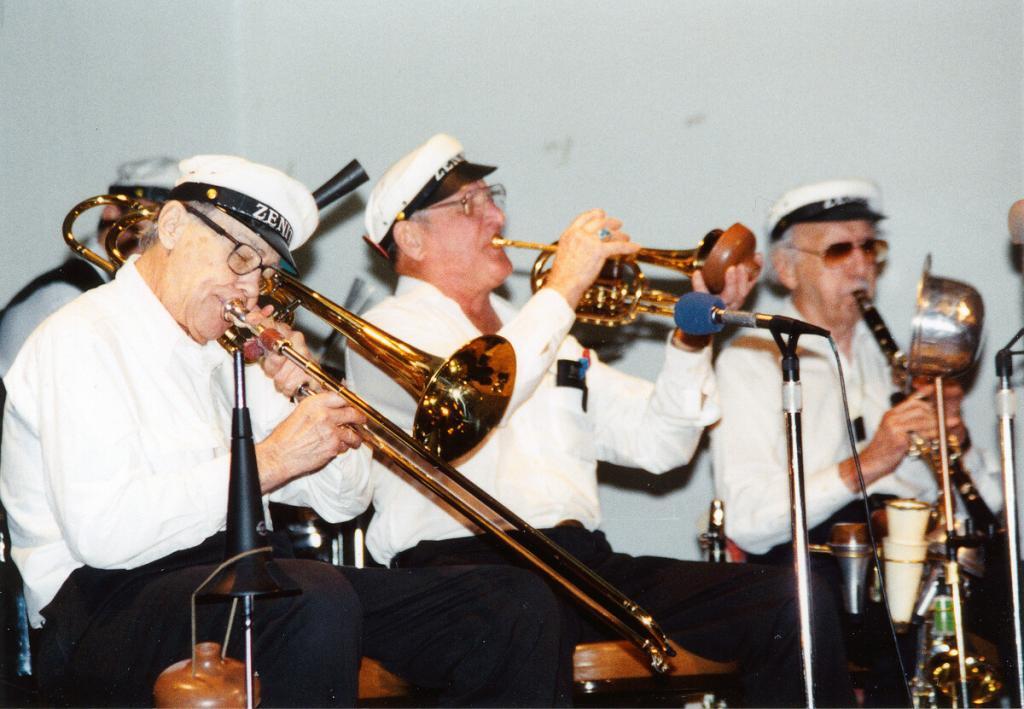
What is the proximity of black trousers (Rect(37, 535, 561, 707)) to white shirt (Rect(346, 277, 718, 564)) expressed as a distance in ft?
1.63

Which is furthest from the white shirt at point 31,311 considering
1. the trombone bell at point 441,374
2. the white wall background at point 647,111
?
the trombone bell at point 441,374

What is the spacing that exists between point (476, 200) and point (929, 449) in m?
1.54

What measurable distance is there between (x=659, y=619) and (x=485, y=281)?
3.78 feet

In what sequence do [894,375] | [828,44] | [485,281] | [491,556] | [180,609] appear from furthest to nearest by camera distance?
[828,44], [894,375], [485,281], [491,556], [180,609]

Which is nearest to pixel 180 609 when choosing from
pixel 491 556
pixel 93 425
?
pixel 93 425

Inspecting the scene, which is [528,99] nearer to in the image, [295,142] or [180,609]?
[295,142]

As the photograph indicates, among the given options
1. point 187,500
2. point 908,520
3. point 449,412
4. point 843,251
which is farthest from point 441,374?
point 843,251

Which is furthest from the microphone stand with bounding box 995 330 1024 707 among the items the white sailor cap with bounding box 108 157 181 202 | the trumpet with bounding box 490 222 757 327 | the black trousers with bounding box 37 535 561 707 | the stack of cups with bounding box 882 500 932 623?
the white sailor cap with bounding box 108 157 181 202

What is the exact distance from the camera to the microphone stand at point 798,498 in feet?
7.79

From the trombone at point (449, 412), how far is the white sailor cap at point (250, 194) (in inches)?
8.3

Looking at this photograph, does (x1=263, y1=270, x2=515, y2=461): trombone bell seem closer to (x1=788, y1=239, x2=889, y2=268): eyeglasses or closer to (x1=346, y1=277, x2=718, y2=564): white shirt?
(x1=346, y1=277, x2=718, y2=564): white shirt

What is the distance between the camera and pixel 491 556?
3.22 metres

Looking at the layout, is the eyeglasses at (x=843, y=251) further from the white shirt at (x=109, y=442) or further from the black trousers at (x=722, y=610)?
the white shirt at (x=109, y=442)

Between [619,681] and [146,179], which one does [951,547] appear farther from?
[146,179]
